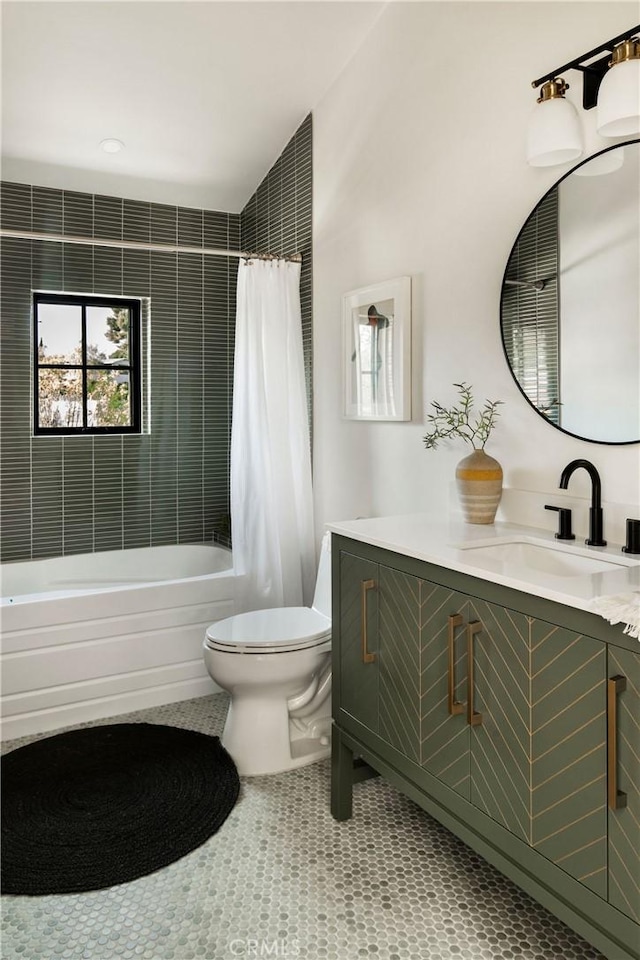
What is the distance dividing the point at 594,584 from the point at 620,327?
729 millimetres

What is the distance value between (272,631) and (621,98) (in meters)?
1.84

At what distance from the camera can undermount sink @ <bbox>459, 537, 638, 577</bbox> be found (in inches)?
62.5

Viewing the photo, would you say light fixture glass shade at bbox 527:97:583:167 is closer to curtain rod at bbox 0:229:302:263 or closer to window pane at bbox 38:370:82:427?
curtain rod at bbox 0:229:302:263

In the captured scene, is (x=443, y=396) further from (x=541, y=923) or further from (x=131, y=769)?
(x=131, y=769)

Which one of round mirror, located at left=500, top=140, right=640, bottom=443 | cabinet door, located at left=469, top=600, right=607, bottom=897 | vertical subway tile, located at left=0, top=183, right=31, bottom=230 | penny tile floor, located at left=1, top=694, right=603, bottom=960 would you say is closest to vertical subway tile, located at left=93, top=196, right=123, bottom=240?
vertical subway tile, located at left=0, top=183, right=31, bottom=230

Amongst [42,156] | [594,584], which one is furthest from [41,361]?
[594,584]

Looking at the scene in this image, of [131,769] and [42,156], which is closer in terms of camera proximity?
[131,769]

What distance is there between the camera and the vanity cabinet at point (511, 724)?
1206 millimetres

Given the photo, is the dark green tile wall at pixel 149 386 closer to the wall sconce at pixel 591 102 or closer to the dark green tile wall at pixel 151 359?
the dark green tile wall at pixel 151 359

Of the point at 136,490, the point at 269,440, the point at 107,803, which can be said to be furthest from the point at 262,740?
the point at 136,490

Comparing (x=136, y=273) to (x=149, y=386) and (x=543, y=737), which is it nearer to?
(x=149, y=386)

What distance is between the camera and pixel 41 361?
12.0 ft

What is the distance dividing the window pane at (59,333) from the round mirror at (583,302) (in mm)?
2544

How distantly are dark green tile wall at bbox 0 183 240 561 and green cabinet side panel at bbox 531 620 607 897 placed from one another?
2919mm
